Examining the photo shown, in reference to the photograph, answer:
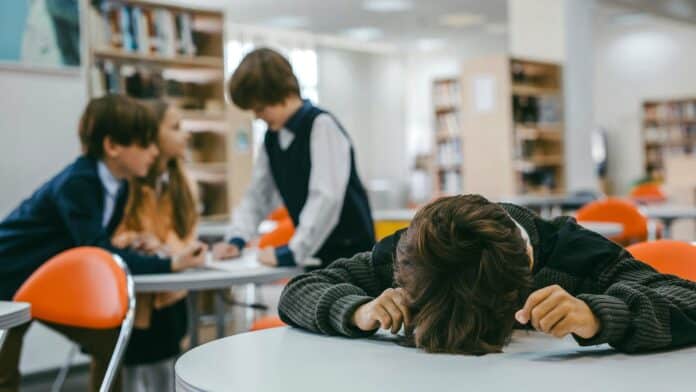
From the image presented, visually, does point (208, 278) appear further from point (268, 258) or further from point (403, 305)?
point (403, 305)

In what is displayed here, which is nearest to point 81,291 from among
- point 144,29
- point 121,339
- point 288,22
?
point 121,339

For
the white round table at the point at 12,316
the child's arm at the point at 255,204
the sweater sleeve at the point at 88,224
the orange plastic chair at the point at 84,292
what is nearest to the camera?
the white round table at the point at 12,316

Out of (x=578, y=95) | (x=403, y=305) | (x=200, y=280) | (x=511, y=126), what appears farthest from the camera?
(x=578, y=95)

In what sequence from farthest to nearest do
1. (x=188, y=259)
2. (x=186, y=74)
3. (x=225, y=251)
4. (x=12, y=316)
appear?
(x=186, y=74), (x=225, y=251), (x=188, y=259), (x=12, y=316)

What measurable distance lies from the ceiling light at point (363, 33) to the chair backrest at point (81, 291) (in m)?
11.2

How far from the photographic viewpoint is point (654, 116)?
14.5m

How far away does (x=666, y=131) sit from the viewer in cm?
1445

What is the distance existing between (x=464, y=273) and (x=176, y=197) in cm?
207

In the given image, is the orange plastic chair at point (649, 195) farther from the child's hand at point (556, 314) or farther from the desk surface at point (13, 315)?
the child's hand at point (556, 314)

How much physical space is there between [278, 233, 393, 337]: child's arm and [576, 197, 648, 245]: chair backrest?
8.60 feet

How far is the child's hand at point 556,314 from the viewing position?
1.14 metres

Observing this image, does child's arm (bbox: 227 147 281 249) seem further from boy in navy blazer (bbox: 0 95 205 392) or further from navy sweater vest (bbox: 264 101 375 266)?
boy in navy blazer (bbox: 0 95 205 392)

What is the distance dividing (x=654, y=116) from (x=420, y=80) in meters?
4.44

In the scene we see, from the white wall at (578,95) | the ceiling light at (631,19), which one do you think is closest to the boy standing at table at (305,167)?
the white wall at (578,95)
